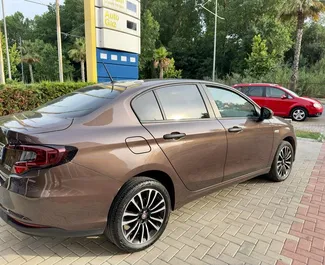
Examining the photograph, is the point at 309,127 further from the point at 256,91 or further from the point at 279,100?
the point at 256,91

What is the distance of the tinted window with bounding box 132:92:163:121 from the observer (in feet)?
8.92

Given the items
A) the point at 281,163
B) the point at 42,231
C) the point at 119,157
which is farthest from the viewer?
the point at 281,163

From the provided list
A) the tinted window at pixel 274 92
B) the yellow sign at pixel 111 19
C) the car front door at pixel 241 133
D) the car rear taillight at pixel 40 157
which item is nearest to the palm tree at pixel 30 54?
the yellow sign at pixel 111 19

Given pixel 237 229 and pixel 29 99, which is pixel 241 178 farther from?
pixel 29 99

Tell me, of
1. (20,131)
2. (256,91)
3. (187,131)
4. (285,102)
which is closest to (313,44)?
(285,102)

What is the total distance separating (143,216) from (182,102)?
1.27 meters

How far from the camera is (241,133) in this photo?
11.7 ft

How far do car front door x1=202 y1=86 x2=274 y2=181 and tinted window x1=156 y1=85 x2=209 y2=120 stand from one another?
0.22 m

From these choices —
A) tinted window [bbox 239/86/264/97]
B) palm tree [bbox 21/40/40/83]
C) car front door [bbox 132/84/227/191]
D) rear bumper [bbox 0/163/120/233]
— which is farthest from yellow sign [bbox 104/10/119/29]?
palm tree [bbox 21/40/40/83]

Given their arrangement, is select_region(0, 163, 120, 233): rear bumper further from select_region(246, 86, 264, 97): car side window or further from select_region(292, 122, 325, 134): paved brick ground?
select_region(246, 86, 264, 97): car side window

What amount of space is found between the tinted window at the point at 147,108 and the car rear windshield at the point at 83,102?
0.22 metres

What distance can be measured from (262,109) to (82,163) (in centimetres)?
271

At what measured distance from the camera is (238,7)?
113ft

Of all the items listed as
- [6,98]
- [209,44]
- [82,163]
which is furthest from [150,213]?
[209,44]
